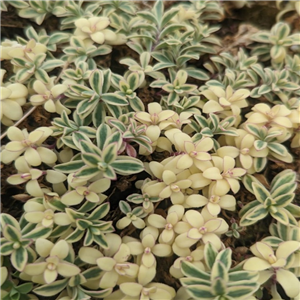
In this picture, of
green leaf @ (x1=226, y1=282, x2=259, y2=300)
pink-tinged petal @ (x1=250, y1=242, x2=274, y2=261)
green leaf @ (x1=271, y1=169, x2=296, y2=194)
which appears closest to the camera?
green leaf @ (x1=226, y1=282, x2=259, y2=300)

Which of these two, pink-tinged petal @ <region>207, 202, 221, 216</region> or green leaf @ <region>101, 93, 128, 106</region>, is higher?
green leaf @ <region>101, 93, 128, 106</region>

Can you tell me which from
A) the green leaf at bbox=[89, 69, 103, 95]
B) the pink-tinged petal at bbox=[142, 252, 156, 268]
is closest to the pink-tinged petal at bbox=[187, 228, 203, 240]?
the pink-tinged petal at bbox=[142, 252, 156, 268]

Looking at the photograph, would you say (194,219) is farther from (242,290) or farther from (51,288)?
(51,288)

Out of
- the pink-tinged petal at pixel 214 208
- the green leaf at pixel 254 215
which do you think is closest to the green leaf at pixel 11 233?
the pink-tinged petal at pixel 214 208

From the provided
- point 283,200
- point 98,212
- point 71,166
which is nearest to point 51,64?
point 71,166

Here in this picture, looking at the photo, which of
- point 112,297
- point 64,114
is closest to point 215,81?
point 64,114

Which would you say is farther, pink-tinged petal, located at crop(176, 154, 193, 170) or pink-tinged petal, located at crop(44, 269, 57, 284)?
pink-tinged petal, located at crop(176, 154, 193, 170)

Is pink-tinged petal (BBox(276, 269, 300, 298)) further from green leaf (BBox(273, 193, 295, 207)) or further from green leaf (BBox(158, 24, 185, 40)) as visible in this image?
green leaf (BBox(158, 24, 185, 40))
